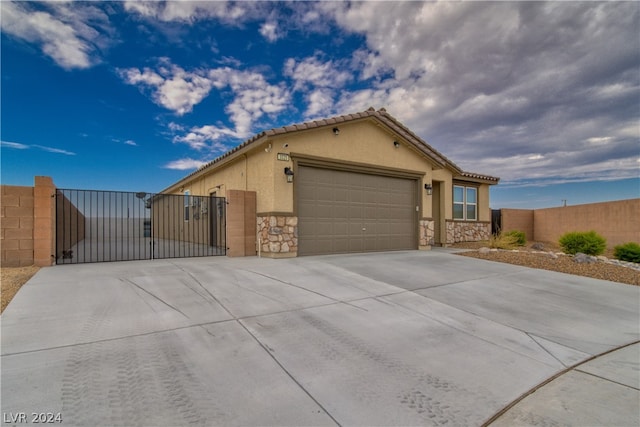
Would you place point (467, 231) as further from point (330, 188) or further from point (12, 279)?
point (12, 279)

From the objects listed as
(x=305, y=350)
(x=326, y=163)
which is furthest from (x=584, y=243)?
(x=305, y=350)

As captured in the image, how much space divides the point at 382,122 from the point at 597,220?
13.7 m

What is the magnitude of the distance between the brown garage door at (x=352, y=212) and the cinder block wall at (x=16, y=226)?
21.8 feet

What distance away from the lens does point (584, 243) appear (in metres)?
10.9

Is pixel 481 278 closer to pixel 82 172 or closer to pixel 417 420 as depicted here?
pixel 417 420

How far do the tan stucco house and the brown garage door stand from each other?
0.03m

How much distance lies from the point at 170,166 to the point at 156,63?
1067 cm

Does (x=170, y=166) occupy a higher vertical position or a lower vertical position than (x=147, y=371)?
higher

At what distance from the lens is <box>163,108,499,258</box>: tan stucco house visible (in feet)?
30.0

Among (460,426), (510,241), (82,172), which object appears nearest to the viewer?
(460,426)

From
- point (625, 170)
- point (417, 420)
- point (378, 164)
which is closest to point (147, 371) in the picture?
point (417, 420)

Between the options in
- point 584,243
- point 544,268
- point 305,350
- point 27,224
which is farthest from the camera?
point 584,243

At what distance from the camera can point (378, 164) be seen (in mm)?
11125

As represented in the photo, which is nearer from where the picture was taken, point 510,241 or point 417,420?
point 417,420
